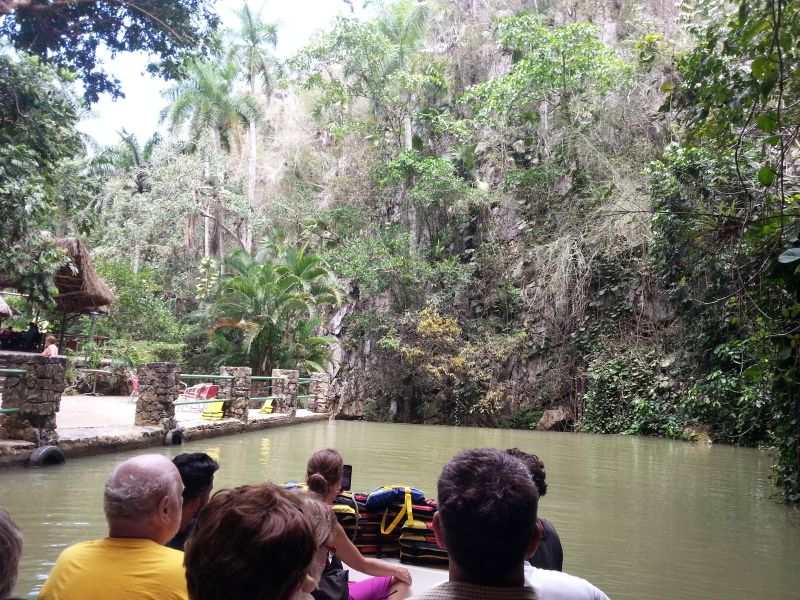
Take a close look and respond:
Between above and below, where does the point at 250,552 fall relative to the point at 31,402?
above

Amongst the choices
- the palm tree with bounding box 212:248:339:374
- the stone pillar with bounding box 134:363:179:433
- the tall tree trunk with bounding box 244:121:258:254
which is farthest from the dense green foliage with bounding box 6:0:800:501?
the stone pillar with bounding box 134:363:179:433

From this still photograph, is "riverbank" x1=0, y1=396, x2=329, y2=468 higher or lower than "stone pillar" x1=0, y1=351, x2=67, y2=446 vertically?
lower

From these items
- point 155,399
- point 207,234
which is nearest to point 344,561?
point 155,399

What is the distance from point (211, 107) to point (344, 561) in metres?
32.7

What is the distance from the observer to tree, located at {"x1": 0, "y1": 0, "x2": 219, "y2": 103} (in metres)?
11.2

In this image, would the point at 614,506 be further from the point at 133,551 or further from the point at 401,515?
the point at 133,551

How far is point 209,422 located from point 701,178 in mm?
11288

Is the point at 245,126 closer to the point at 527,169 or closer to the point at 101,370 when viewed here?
the point at 527,169

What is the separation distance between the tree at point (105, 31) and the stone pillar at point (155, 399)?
4864mm

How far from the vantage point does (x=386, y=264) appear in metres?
24.9

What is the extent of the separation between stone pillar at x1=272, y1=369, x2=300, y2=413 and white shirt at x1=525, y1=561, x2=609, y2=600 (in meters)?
17.9

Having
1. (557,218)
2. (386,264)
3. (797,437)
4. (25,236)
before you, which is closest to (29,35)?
(25,236)

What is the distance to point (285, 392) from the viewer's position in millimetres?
19734

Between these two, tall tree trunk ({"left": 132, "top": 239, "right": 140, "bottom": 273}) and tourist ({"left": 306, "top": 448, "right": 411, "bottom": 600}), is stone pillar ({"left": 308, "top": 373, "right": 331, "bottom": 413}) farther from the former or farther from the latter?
tourist ({"left": 306, "top": 448, "right": 411, "bottom": 600})
